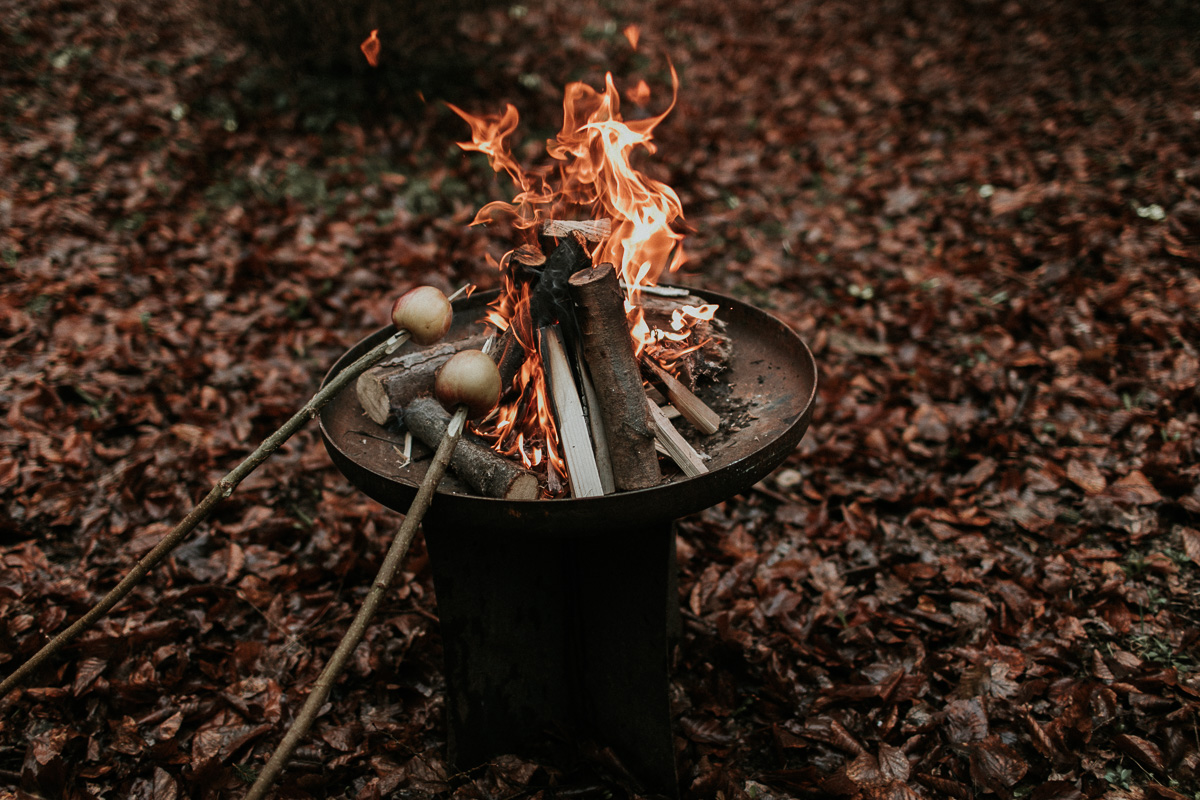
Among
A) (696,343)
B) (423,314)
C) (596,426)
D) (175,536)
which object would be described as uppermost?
(423,314)

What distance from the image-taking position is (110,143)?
588 centimetres

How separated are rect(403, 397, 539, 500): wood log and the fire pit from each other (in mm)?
77

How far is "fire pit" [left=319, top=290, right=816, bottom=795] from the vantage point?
2.21 meters

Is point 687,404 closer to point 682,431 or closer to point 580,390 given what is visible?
point 682,431

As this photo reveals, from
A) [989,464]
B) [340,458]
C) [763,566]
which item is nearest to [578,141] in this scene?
[340,458]

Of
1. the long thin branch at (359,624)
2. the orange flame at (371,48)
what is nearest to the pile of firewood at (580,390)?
the long thin branch at (359,624)

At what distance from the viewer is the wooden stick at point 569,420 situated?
199 centimetres

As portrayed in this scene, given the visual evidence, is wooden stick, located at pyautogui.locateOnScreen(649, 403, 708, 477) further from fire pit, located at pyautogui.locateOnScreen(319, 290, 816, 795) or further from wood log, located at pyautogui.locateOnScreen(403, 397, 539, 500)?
wood log, located at pyautogui.locateOnScreen(403, 397, 539, 500)

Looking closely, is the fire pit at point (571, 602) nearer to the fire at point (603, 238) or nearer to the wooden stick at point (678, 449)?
the wooden stick at point (678, 449)

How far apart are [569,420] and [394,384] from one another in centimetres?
60

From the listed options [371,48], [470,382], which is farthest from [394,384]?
[371,48]

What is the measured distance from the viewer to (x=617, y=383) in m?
2.03

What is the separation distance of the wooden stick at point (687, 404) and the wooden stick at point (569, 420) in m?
0.30

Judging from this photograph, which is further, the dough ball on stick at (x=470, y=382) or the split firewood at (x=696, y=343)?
the split firewood at (x=696, y=343)
